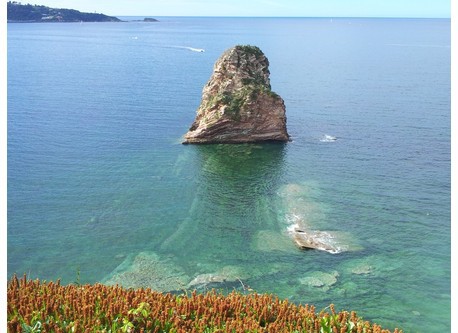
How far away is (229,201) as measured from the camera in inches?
1799

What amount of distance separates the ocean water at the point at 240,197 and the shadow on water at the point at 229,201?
184 millimetres

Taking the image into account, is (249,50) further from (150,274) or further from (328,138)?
(150,274)

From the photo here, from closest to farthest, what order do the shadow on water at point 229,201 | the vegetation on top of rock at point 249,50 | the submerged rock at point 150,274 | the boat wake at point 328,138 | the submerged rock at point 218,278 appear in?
the submerged rock at point 218,278 → the submerged rock at point 150,274 → the shadow on water at point 229,201 → the boat wake at point 328,138 → the vegetation on top of rock at point 249,50

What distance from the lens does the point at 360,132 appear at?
69.1 m

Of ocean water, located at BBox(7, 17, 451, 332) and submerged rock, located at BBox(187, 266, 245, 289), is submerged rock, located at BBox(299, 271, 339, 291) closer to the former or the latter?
ocean water, located at BBox(7, 17, 451, 332)

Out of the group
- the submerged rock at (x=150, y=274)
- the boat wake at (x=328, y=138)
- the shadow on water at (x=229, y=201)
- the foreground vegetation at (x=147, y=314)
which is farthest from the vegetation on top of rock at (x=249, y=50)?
the foreground vegetation at (x=147, y=314)

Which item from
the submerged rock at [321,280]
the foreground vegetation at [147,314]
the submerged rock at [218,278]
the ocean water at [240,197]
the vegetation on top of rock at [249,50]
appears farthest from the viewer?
the vegetation on top of rock at [249,50]

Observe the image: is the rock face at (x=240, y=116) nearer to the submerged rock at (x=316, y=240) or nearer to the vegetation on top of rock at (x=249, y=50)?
the vegetation on top of rock at (x=249, y=50)

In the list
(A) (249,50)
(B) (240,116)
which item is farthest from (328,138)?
(A) (249,50)

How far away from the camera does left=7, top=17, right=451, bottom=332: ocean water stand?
3291 cm

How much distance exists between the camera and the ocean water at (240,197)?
32.9 meters

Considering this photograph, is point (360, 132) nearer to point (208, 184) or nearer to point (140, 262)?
point (208, 184)

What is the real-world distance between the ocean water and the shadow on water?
184 millimetres

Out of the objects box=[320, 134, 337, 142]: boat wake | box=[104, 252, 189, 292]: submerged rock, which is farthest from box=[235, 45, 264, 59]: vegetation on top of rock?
box=[104, 252, 189, 292]: submerged rock
